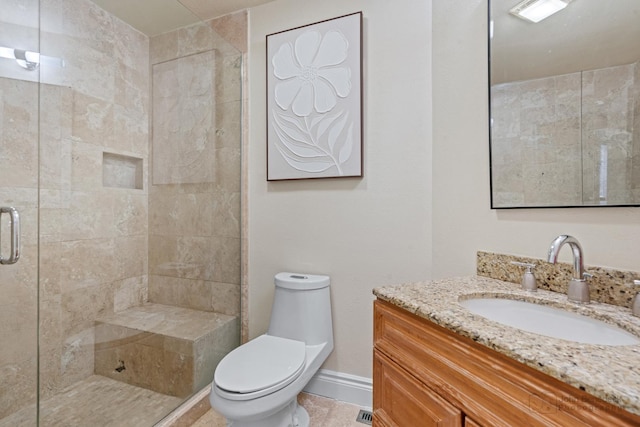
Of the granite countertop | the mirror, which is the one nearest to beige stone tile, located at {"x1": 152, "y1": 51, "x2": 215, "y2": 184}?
the granite countertop

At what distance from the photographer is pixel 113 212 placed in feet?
5.53

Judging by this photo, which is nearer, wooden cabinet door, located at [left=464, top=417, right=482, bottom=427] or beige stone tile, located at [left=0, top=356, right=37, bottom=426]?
wooden cabinet door, located at [left=464, top=417, right=482, bottom=427]

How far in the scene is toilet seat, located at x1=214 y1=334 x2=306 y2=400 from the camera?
1.05 meters

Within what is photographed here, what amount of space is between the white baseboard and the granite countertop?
87cm

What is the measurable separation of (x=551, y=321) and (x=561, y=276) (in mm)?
198

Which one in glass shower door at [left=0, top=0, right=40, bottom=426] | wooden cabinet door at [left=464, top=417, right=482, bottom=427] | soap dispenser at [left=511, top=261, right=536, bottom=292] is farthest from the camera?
glass shower door at [left=0, top=0, right=40, bottom=426]

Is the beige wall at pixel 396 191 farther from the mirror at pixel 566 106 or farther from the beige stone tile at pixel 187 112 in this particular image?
the beige stone tile at pixel 187 112

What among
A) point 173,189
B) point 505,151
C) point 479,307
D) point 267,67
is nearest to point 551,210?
point 505,151

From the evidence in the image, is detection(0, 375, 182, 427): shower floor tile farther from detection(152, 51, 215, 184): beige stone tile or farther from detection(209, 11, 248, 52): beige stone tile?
detection(209, 11, 248, 52): beige stone tile

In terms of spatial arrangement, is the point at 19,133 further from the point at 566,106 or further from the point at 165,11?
the point at 566,106

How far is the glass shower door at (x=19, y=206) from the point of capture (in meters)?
1.25

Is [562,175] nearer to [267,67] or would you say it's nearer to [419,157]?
[419,157]

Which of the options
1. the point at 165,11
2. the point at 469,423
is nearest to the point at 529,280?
the point at 469,423

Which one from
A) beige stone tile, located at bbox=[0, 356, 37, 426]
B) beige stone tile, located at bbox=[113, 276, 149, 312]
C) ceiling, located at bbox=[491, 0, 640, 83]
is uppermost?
ceiling, located at bbox=[491, 0, 640, 83]
